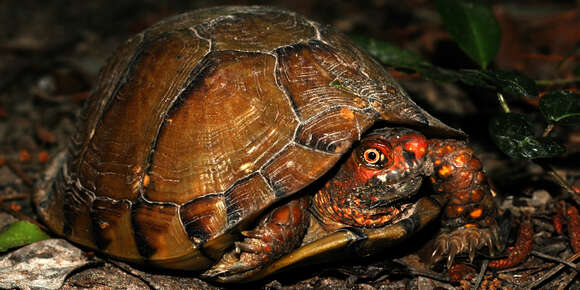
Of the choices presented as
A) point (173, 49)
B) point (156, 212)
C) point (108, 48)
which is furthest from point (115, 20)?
point (156, 212)

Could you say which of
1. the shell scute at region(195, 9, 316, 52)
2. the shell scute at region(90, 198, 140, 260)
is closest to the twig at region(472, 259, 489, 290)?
the shell scute at region(195, 9, 316, 52)

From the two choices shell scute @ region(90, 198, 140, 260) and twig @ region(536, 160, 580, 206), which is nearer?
shell scute @ region(90, 198, 140, 260)

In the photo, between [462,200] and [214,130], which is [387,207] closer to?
[462,200]

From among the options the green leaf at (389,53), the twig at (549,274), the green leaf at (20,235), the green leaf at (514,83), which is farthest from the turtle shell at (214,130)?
the twig at (549,274)

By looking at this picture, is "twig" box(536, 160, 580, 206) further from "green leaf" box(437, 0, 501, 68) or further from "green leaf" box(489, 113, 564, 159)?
"green leaf" box(437, 0, 501, 68)

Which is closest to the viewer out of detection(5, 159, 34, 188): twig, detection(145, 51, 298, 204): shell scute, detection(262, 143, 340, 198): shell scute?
detection(262, 143, 340, 198): shell scute

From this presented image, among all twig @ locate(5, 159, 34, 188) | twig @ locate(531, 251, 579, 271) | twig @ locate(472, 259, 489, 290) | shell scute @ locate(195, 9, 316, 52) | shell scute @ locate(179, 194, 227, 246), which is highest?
shell scute @ locate(195, 9, 316, 52)

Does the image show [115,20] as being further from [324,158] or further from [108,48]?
[324,158]
